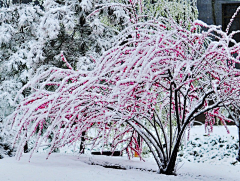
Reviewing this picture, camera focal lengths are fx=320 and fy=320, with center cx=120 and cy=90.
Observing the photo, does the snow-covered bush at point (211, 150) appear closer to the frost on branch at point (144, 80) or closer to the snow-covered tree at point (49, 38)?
the snow-covered tree at point (49, 38)

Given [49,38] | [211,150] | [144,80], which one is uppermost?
[49,38]

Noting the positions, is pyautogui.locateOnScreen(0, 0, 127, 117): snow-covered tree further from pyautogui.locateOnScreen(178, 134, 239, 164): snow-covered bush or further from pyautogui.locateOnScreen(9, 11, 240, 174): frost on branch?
pyautogui.locateOnScreen(178, 134, 239, 164): snow-covered bush

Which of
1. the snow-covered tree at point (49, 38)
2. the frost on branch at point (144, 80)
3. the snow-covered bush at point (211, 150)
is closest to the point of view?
the frost on branch at point (144, 80)

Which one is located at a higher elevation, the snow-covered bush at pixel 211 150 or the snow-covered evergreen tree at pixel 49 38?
the snow-covered evergreen tree at pixel 49 38

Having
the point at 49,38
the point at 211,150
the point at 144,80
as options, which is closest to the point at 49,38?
the point at 49,38

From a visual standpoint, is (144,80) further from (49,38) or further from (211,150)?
(211,150)

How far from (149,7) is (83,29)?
2.17 metres

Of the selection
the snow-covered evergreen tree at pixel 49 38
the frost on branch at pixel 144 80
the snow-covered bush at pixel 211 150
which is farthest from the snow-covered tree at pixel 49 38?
the snow-covered bush at pixel 211 150

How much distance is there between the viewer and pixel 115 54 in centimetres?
388

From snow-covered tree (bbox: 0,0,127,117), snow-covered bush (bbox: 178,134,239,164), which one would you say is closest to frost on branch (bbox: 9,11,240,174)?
snow-covered tree (bbox: 0,0,127,117)

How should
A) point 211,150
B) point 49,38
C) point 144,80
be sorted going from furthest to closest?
point 211,150 < point 49,38 < point 144,80

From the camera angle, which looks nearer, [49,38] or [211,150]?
[49,38]

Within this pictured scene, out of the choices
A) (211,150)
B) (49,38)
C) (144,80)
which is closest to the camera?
(144,80)

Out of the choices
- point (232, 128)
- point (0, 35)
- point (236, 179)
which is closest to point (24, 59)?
point (0, 35)
